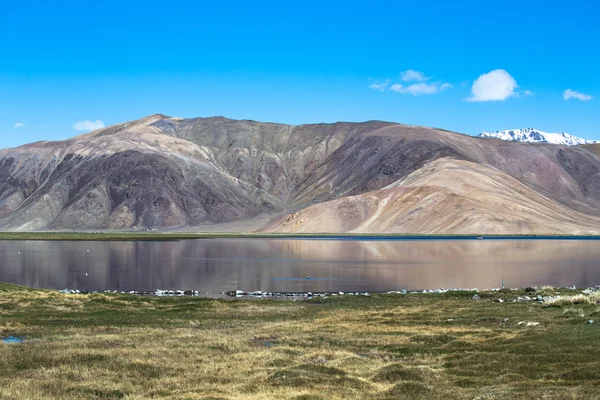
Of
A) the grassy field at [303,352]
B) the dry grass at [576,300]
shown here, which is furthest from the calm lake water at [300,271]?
the dry grass at [576,300]

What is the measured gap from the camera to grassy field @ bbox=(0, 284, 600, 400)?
18.7m

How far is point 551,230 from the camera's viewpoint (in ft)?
648

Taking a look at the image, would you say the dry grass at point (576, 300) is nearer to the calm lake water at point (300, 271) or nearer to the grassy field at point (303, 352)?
the grassy field at point (303, 352)

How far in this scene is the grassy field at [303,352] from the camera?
18734 mm

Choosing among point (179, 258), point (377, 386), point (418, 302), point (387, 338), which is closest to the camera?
point (377, 386)

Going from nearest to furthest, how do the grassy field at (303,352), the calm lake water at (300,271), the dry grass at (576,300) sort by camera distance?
the grassy field at (303,352) → the dry grass at (576,300) → the calm lake water at (300,271)

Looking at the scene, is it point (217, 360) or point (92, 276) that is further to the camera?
point (92, 276)

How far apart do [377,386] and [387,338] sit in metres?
9.13

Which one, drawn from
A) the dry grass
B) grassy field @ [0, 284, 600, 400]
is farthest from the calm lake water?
the dry grass

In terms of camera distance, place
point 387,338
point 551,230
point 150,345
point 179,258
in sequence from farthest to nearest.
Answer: point 551,230
point 179,258
point 387,338
point 150,345

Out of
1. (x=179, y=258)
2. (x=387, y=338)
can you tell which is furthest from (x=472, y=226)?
(x=387, y=338)

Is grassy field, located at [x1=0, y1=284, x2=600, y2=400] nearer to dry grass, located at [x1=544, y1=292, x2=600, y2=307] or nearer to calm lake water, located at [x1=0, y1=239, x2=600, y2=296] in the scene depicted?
dry grass, located at [x1=544, y1=292, x2=600, y2=307]

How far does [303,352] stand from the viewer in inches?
973

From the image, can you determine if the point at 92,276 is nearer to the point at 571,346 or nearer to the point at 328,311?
the point at 328,311
